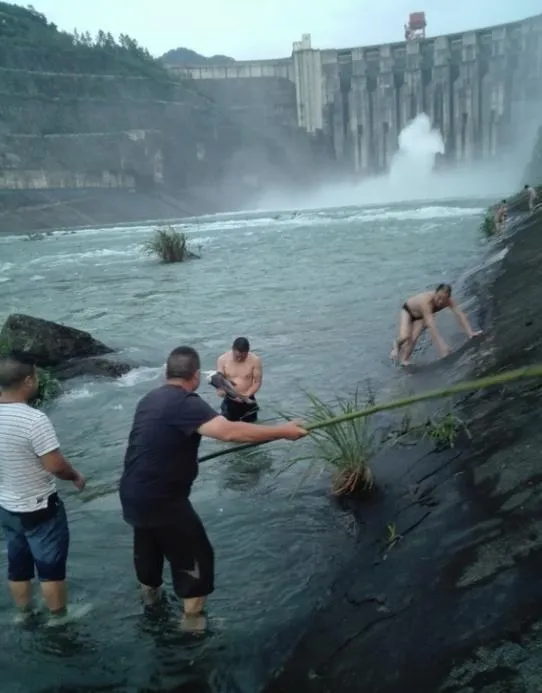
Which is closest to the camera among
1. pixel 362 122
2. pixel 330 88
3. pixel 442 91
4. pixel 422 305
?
pixel 422 305

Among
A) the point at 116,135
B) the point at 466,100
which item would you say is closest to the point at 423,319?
the point at 466,100

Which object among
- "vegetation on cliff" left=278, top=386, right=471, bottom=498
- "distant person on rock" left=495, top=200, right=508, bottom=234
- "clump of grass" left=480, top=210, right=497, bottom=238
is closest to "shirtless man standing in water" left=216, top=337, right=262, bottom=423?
"vegetation on cliff" left=278, top=386, right=471, bottom=498

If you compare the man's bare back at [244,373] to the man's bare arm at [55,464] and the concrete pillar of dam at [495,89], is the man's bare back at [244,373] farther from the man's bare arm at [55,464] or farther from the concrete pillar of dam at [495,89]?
the concrete pillar of dam at [495,89]

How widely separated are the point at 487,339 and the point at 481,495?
4285 millimetres

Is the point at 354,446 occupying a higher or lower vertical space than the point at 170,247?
higher

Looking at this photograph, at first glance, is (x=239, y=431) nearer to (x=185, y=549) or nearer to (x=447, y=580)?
(x=185, y=549)

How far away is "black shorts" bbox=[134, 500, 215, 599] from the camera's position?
11.7ft

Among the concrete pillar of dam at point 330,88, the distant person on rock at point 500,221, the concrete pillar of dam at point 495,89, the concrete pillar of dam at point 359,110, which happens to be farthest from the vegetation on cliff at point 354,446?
the concrete pillar of dam at point 330,88

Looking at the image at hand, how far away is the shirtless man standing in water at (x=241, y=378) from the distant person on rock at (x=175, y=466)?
11.5 ft

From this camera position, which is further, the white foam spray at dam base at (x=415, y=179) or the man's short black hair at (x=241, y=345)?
the white foam spray at dam base at (x=415, y=179)

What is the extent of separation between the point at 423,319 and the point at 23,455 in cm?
635

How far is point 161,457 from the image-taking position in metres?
3.47

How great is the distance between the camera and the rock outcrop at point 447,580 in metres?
2.78

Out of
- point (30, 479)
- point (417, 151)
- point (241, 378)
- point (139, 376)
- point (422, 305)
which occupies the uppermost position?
point (417, 151)
